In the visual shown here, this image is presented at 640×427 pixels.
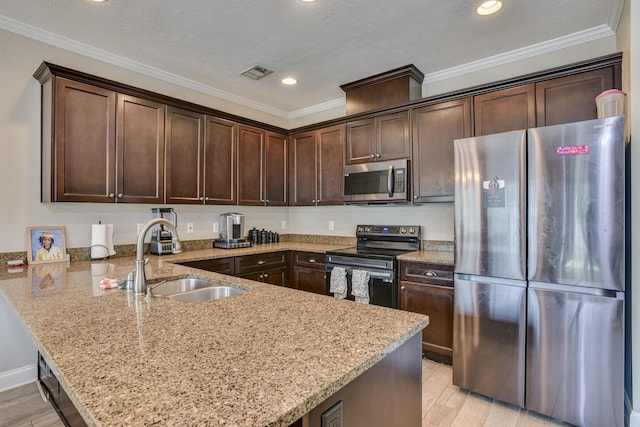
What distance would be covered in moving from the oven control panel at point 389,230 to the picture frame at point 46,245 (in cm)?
282

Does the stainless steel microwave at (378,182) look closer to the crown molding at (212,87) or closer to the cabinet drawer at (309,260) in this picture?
the cabinet drawer at (309,260)

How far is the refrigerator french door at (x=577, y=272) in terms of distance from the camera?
1804 millimetres

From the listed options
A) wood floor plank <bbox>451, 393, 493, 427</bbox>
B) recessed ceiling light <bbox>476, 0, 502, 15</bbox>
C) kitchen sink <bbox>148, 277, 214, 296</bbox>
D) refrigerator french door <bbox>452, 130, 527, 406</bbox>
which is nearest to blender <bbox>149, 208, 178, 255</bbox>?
kitchen sink <bbox>148, 277, 214, 296</bbox>

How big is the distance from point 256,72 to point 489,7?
2.10m

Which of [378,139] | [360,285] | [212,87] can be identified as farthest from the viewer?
[212,87]

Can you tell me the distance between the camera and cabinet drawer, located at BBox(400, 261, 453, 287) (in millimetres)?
2660

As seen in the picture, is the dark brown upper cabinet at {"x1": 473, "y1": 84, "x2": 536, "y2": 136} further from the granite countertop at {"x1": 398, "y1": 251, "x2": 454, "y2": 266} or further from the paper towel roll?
the paper towel roll

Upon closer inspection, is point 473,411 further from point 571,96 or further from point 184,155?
point 184,155

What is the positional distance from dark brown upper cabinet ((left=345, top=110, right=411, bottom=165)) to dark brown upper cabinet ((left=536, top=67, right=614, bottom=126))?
1.09 meters

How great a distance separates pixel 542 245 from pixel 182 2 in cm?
282

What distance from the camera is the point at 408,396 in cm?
118

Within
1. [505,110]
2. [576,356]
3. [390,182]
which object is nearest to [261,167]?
[390,182]

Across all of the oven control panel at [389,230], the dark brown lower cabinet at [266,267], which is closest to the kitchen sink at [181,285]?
the dark brown lower cabinet at [266,267]

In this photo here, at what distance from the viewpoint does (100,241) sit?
2.78 metres
